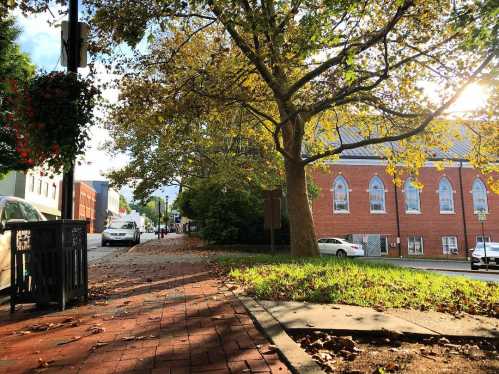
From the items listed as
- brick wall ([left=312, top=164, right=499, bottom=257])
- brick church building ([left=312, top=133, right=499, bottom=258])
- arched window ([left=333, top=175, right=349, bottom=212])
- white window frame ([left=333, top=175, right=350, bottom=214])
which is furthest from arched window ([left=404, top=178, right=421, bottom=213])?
arched window ([left=333, top=175, right=349, bottom=212])

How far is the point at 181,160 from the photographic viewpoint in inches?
1016

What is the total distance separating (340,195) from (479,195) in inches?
587

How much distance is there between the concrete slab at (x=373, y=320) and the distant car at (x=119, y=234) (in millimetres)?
21300

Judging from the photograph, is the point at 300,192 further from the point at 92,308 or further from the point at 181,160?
the point at 181,160

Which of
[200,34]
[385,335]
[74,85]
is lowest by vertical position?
[385,335]

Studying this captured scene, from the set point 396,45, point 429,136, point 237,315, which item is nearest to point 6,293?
point 237,315

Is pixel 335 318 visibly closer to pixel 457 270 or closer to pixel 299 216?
pixel 299 216

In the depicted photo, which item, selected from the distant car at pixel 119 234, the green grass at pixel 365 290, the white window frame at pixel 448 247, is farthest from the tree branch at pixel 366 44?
the white window frame at pixel 448 247

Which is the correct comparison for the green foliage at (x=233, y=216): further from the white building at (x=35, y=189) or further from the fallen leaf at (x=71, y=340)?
the white building at (x=35, y=189)

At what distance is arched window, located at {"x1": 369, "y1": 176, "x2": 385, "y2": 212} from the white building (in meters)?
29.8

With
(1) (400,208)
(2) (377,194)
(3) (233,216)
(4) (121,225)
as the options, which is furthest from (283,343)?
(1) (400,208)

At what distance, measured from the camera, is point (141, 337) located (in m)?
4.35

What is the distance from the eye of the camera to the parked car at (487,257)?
76.4 feet

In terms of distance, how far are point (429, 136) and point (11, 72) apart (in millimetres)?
21151
